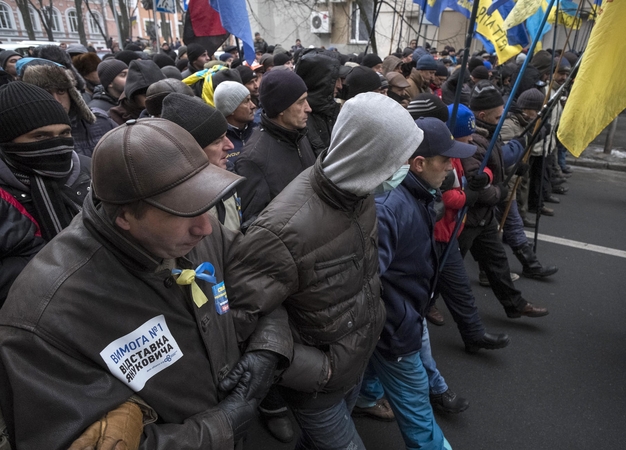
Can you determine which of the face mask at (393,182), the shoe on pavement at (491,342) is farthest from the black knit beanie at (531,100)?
the face mask at (393,182)

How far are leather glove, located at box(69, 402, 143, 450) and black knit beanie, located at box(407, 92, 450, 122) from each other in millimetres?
2834

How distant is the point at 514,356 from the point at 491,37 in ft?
16.7

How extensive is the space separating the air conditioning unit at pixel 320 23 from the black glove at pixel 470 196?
986 inches

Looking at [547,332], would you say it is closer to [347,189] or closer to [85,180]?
[347,189]

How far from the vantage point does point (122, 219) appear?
1.12 meters

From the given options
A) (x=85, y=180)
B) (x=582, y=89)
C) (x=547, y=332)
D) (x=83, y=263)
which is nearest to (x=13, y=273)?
(x=85, y=180)

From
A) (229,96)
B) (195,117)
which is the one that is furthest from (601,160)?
(195,117)

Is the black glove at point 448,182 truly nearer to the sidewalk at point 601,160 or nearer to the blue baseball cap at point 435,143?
the blue baseball cap at point 435,143

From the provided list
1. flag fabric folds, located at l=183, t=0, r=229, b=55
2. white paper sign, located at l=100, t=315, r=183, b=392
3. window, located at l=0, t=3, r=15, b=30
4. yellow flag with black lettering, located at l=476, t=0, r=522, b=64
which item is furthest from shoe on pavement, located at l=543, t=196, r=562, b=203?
window, located at l=0, t=3, r=15, b=30

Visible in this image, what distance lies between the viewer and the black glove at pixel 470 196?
10.1 ft

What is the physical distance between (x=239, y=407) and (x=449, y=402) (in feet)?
6.04

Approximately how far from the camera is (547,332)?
3676mm

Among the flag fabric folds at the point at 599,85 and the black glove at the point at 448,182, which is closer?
the flag fabric folds at the point at 599,85

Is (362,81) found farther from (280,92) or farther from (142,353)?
(142,353)
